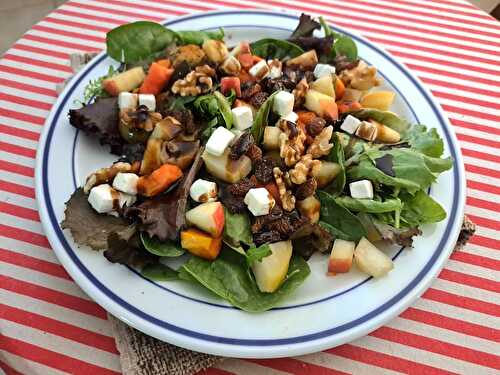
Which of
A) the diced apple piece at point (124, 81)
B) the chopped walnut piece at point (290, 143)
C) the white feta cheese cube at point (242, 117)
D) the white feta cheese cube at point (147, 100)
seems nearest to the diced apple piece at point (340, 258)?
the chopped walnut piece at point (290, 143)

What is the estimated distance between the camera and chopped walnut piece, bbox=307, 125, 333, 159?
182cm

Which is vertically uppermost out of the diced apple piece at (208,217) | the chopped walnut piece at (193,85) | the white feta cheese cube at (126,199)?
the chopped walnut piece at (193,85)

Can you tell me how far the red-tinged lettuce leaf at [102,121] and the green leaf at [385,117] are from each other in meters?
0.95

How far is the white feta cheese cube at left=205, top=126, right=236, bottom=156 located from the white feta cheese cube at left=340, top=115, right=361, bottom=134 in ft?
1.49

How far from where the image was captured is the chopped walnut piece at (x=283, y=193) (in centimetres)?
171

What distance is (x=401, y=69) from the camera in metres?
2.19

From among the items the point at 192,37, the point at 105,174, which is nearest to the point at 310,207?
the point at 105,174

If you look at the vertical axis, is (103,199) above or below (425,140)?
below

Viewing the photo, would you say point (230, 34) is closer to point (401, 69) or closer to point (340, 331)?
point (401, 69)

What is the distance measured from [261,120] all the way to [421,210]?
0.67 m

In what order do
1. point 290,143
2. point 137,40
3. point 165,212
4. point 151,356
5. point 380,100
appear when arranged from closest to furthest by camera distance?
1. point 151,356
2. point 165,212
3. point 290,143
4. point 380,100
5. point 137,40

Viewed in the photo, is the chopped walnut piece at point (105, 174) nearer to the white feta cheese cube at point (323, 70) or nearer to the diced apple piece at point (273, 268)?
the diced apple piece at point (273, 268)

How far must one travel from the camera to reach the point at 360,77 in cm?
205

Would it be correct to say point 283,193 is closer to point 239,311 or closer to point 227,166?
point 227,166
